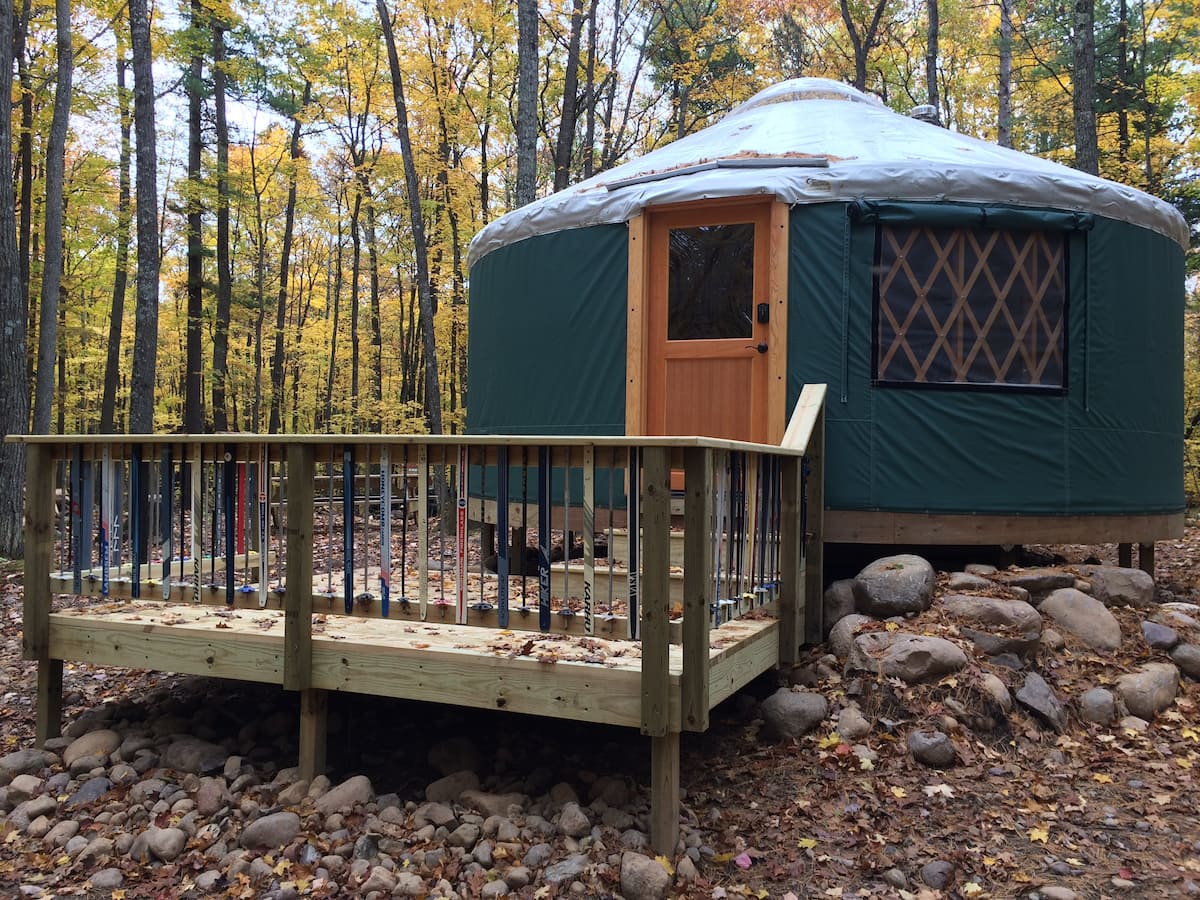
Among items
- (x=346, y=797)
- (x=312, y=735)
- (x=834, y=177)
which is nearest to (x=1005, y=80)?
(x=834, y=177)

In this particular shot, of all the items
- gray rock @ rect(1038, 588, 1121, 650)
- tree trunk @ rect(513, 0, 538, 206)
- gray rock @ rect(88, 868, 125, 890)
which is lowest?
gray rock @ rect(88, 868, 125, 890)

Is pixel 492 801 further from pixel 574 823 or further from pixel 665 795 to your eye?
pixel 665 795

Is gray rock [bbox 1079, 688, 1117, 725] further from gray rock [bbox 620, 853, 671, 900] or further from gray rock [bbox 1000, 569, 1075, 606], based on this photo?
gray rock [bbox 620, 853, 671, 900]

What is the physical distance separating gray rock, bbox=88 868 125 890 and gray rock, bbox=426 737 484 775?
3.44 ft

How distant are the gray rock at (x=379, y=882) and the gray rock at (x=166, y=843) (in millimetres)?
686

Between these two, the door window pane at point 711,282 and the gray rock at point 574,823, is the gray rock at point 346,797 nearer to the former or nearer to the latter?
the gray rock at point 574,823

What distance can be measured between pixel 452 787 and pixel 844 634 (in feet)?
5.78

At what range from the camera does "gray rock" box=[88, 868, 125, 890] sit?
8.24ft

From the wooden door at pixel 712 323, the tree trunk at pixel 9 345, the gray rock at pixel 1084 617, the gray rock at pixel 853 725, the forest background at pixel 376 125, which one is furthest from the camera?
the forest background at pixel 376 125

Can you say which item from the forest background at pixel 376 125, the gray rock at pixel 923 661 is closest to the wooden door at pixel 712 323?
the gray rock at pixel 923 661

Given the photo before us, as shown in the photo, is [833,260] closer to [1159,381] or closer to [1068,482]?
[1068,482]

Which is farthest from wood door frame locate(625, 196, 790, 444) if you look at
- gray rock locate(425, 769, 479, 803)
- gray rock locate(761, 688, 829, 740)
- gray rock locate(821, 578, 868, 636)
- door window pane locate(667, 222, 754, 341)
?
gray rock locate(425, 769, 479, 803)

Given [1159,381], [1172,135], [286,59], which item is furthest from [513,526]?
[1172,135]

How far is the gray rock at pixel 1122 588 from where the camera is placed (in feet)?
13.6
